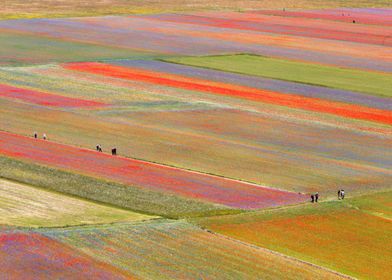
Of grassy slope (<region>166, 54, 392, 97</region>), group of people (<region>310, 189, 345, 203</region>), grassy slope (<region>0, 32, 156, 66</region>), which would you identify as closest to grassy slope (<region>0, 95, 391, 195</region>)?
group of people (<region>310, 189, 345, 203</region>)

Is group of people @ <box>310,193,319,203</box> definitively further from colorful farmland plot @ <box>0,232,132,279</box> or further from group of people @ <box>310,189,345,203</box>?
colorful farmland plot @ <box>0,232,132,279</box>

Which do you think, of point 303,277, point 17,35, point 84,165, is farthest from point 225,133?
point 17,35

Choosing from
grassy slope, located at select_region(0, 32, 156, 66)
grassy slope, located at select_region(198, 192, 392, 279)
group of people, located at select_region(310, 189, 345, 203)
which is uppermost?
grassy slope, located at select_region(0, 32, 156, 66)

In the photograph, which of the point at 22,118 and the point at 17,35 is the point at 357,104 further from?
the point at 17,35

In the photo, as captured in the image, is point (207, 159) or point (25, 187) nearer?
point (25, 187)

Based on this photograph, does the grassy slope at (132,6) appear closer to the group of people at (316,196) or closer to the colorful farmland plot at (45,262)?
the group of people at (316,196)

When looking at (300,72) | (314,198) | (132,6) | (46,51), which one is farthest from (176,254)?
(132,6)

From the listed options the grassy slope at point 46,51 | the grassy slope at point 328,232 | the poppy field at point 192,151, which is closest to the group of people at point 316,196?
the poppy field at point 192,151
